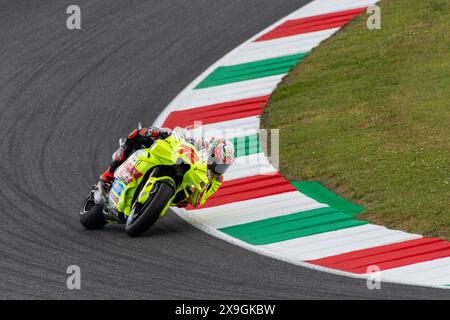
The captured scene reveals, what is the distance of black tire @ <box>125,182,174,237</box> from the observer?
13.9 meters

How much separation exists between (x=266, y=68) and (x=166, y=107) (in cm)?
219

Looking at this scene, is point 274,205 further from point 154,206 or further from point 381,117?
point 381,117

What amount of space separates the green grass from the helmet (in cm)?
185

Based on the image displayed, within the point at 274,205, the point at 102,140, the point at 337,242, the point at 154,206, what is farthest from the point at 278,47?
A: the point at 154,206

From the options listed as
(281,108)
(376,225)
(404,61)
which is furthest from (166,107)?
(376,225)

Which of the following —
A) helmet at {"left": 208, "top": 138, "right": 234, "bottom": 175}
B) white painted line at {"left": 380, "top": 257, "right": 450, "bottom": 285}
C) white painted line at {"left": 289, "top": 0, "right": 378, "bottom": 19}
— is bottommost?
white painted line at {"left": 380, "top": 257, "right": 450, "bottom": 285}

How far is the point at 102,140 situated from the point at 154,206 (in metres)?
5.01

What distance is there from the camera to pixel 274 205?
614 inches

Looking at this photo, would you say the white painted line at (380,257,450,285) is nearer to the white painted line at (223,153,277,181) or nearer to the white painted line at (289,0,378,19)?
the white painted line at (223,153,277,181)

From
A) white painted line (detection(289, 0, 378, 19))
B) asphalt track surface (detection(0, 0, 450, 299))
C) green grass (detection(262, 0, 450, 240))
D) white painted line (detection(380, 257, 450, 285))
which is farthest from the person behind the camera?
white painted line (detection(289, 0, 378, 19))

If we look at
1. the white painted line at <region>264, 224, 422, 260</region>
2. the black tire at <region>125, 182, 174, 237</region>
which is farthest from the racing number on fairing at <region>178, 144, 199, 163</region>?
the white painted line at <region>264, 224, 422, 260</region>

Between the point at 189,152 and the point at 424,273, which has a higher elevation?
the point at 189,152

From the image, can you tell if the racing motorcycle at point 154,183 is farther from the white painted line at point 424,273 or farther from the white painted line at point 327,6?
the white painted line at point 327,6

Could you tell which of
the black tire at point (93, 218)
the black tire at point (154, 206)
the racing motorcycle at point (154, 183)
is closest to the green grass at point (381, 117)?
the racing motorcycle at point (154, 183)
